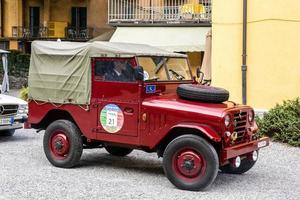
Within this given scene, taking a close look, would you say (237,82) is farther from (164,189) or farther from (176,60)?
(164,189)

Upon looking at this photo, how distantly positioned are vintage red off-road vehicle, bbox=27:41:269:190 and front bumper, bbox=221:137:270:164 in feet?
0.05

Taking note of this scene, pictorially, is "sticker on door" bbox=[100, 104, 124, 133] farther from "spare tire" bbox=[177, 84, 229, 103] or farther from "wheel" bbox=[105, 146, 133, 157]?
"wheel" bbox=[105, 146, 133, 157]

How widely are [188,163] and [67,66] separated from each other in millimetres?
3161

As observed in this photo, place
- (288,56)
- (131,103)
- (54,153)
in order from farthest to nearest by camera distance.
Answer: (288,56) → (54,153) → (131,103)

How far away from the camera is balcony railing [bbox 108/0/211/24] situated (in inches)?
1020

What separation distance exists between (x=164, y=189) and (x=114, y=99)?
1.86 m

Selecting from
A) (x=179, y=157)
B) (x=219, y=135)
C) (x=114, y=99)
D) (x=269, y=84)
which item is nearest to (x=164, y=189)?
(x=179, y=157)

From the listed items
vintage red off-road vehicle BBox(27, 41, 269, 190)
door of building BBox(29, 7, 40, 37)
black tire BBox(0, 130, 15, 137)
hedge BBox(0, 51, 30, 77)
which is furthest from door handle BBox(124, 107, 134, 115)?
door of building BBox(29, 7, 40, 37)

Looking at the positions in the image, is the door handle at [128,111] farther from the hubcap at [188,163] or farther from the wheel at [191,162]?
the hubcap at [188,163]

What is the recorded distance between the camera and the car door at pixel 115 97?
9.52 meters

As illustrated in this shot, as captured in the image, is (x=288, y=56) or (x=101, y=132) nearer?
(x=101, y=132)

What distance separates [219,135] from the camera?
340 inches

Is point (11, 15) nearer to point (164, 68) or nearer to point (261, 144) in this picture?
point (164, 68)

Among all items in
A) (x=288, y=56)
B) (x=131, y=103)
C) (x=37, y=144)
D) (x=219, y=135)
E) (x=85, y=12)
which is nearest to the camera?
(x=219, y=135)
